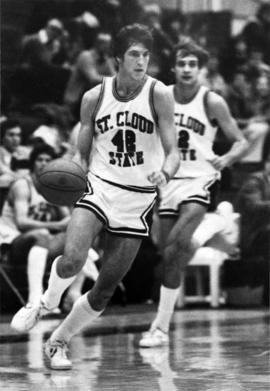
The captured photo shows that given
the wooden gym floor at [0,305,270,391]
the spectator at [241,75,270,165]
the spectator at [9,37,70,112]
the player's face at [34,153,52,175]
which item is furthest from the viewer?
the spectator at [241,75,270,165]

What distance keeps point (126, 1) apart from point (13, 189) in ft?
16.8

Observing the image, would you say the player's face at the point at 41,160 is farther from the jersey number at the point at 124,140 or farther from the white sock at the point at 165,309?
the jersey number at the point at 124,140

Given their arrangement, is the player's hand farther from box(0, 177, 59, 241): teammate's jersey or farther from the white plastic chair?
the white plastic chair

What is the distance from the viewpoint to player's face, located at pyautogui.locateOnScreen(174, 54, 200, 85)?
10.3 m

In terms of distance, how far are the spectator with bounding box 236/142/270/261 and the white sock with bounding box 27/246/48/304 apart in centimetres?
300

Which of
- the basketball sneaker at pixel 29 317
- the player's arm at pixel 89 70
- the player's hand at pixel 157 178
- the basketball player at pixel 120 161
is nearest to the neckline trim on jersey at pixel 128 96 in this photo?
the basketball player at pixel 120 161

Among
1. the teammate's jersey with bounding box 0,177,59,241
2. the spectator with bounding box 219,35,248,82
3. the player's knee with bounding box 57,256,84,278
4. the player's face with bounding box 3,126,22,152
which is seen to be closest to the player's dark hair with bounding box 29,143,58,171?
the teammate's jersey with bounding box 0,177,59,241

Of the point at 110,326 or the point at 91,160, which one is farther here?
the point at 110,326

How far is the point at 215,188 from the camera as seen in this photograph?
10453mm

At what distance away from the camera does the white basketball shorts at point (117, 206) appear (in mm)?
7875

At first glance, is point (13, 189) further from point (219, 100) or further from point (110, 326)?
point (219, 100)

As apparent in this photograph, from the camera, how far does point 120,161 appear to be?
A: 8.03 metres

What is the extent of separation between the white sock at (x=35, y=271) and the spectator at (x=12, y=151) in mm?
1134

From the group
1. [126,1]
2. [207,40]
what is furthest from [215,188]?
[207,40]
